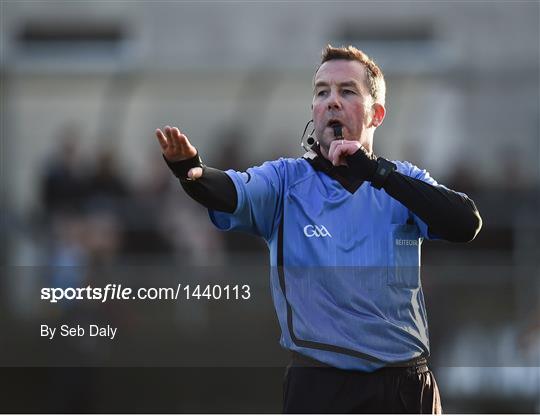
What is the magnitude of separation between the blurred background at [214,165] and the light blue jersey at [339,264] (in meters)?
2.98

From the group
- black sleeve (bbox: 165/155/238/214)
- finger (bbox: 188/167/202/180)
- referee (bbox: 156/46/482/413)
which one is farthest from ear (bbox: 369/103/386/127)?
finger (bbox: 188/167/202/180)

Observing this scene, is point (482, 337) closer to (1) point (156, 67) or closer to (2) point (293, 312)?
(2) point (293, 312)

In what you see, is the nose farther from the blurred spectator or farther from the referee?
the blurred spectator

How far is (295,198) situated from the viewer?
5.09 m

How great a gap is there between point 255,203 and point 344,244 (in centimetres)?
43

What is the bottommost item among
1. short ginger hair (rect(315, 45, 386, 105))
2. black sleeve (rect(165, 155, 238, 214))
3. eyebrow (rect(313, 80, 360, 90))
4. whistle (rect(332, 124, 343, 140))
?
black sleeve (rect(165, 155, 238, 214))

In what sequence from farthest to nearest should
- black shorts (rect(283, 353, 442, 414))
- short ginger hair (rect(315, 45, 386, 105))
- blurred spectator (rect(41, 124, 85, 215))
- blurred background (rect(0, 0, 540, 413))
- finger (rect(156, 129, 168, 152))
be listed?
1. blurred spectator (rect(41, 124, 85, 215))
2. blurred background (rect(0, 0, 540, 413))
3. short ginger hair (rect(315, 45, 386, 105))
4. black shorts (rect(283, 353, 442, 414))
5. finger (rect(156, 129, 168, 152))

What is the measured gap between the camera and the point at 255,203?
197 inches

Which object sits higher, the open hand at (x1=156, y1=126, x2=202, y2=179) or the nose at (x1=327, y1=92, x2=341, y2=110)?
the nose at (x1=327, y1=92, x2=341, y2=110)

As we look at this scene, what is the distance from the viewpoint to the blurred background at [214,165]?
968 cm

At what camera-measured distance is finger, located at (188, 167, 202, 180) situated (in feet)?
15.5

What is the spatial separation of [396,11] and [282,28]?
2120 millimetres

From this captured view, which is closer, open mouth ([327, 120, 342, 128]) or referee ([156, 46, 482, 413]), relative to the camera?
referee ([156, 46, 482, 413])

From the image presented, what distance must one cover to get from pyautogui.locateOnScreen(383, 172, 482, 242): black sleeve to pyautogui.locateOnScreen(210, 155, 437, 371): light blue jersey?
0.13 m
